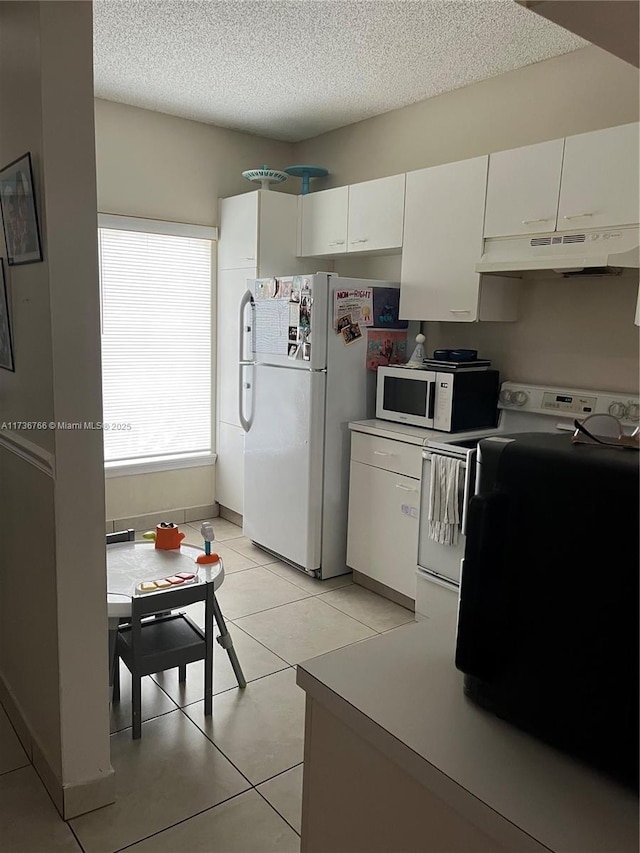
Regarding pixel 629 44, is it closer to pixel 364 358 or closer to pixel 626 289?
pixel 626 289

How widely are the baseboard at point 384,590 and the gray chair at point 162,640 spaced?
1319 mm

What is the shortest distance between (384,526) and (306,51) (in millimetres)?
2454

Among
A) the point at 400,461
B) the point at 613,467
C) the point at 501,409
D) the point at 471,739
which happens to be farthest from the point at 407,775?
the point at 501,409

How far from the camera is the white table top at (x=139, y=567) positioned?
2420mm

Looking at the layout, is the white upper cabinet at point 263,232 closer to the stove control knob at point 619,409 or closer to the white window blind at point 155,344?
the white window blind at point 155,344

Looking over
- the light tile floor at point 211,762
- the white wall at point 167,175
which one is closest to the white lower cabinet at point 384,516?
the light tile floor at point 211,762

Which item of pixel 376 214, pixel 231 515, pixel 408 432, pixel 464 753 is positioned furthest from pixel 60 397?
pixel 231 515

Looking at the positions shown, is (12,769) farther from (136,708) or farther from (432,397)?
(432,397)

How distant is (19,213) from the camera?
1.97 m

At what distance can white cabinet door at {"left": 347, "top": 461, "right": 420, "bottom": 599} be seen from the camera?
345 cm

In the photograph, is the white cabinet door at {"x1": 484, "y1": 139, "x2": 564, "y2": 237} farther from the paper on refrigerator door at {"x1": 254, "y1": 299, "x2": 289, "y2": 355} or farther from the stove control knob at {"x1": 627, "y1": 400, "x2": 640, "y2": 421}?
the paper on refrigerator door at {"x1": 254, "y1": 299, "x2": 289, "y2": 355}

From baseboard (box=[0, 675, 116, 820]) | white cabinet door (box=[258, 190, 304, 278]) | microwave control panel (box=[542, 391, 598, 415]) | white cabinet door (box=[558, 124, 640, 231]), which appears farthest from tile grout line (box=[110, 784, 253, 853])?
white cabinet door (box=[258, 190, 304, 278])

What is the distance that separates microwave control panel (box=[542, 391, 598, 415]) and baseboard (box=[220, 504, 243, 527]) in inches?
95.7

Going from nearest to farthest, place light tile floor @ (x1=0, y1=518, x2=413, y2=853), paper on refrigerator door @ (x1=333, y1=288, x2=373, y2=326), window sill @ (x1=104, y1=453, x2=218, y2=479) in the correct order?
1. light tile floor @ (x1=0, y1=518, x2=413, y2=853)
2. paper on refrigerator door @ (x1=333, y1=288, x2=373, y2=326)
3. window sill @ (x1=104, y1=453, x2=218, y2=479)
